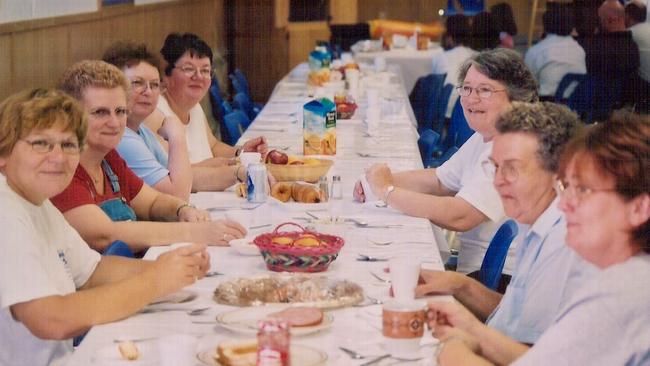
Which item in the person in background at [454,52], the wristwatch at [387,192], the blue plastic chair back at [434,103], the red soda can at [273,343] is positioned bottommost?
the blue plastic chair back at [434,103]

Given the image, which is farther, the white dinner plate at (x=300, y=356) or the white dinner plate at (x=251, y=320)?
the white dinner plate at (x=251, y=320)

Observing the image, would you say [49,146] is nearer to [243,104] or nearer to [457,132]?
[457,132]

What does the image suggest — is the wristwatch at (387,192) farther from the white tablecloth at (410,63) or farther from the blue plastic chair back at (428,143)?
the white tablecloth at (410,63)

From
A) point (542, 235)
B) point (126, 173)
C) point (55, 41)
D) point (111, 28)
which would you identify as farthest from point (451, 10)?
point (542, 235)

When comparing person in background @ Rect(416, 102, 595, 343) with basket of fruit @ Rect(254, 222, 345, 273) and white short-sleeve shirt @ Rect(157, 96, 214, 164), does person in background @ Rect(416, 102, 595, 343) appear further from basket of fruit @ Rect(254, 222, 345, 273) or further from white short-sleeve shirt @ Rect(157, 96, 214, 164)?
white short-sleeve shirt @ Rect(157, 96, 214, 164)

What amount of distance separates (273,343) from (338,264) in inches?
40.1

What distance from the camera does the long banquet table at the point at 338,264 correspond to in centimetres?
226

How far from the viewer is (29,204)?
2.55 m

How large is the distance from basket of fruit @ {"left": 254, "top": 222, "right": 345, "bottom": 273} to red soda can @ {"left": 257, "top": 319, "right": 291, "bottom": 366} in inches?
33.6

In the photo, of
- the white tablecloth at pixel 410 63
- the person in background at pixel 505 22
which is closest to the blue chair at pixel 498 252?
the white tablecloth at pixel 410 63

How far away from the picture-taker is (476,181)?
3.62 meters

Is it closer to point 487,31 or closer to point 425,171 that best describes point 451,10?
point 487,31

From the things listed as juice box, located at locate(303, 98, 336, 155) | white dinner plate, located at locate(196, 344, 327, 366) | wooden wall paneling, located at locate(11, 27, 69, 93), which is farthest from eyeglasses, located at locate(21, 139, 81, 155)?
juice box, located at locate(303, 98, 336, 155)

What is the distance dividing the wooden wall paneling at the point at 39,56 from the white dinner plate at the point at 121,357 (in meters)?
2.35
